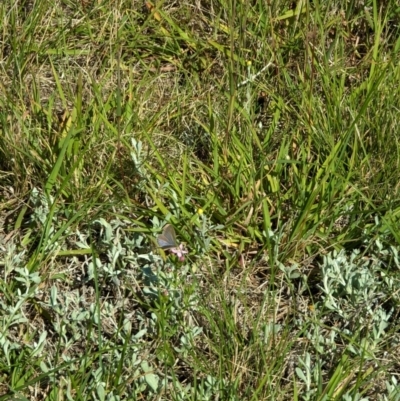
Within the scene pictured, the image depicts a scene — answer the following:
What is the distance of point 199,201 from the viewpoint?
9.70ft

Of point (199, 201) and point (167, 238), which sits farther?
point (199, 201)

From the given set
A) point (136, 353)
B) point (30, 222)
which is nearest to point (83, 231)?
point (30, 222)

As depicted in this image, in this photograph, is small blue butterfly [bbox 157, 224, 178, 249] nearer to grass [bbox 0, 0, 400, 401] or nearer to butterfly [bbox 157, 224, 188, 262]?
butterfly [bbox 157, 224, 188, 262]

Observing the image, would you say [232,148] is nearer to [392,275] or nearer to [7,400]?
[392,275]

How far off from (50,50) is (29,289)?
1145 millimetres

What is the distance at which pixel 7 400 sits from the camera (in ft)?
7.94

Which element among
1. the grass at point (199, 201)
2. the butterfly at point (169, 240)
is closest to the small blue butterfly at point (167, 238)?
the butterfly at point (169, 240)

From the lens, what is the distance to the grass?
2521 mm

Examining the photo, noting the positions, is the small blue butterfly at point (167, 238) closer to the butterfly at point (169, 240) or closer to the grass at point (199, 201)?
the butterfly at point (169, 240)

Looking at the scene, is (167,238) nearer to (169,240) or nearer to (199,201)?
(169,240)

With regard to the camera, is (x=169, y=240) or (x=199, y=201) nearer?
(x=169, y=240)

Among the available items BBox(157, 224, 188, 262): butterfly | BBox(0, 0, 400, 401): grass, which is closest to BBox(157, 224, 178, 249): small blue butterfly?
BBox(157, 224, 188, 262): butterfly

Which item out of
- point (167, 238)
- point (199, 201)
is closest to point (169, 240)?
point (167, 238)

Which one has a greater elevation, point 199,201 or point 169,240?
point 169,240
